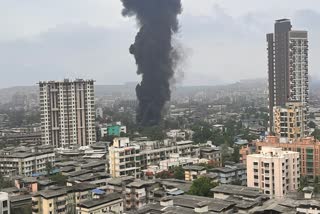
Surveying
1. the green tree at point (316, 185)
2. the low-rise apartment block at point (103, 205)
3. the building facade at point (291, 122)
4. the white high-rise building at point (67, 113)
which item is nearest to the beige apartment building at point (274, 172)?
the green tree at point (316, 185)

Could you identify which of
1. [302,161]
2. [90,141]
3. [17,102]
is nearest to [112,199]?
[302,161]

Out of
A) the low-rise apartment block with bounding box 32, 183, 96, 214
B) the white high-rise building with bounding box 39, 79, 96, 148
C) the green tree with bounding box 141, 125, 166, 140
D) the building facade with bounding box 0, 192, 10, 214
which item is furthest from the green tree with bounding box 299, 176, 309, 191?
the white high-rise building with bounding box 39, 79, 96, 148

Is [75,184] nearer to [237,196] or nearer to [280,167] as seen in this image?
[237,196]

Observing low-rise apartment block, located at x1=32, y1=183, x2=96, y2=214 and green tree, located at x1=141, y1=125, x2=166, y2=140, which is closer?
low-rise apartment block, located at x1=32, y1=183, x2=96, y2=214

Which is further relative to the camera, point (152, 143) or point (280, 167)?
point (152, 143)

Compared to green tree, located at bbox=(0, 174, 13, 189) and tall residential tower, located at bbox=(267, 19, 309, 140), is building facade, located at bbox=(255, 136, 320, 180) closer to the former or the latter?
green tree, located at bbox=(0, 174, 13, 189)

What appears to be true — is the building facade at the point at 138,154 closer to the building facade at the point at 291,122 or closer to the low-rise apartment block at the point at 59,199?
the low-rise apartment block at the point at 59,199
